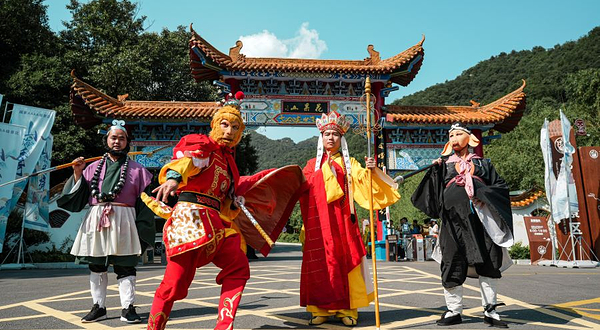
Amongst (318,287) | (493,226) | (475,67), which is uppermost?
(475,67)

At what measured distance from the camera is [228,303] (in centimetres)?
319

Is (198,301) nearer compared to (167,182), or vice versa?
(167,182)

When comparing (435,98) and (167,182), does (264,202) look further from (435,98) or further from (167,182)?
(435,98)

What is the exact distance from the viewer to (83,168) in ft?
15.2

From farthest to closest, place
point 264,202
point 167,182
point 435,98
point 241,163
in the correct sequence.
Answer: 1. point 435,98
2. point 241,163
3. point 264,202
4. point 167,182

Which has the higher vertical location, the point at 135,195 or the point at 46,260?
the point at 135,195

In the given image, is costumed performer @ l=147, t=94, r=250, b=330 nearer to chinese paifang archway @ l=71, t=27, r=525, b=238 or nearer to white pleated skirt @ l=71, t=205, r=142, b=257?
white pleated skirt @ l=71, t=205, r=142, b=257

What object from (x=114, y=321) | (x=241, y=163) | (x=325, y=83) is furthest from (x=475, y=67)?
(x=114, y=321)

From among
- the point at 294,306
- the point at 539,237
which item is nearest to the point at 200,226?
the point at 294,306

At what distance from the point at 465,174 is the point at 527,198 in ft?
49.6

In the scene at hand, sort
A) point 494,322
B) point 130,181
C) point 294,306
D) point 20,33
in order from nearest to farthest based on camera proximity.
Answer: point 494,322
point 130,181
point 294,306
point 20,33

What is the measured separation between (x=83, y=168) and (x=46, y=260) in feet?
35.9

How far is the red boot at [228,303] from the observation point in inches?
124

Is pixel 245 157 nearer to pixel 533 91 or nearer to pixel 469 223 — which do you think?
pixel 469 223
